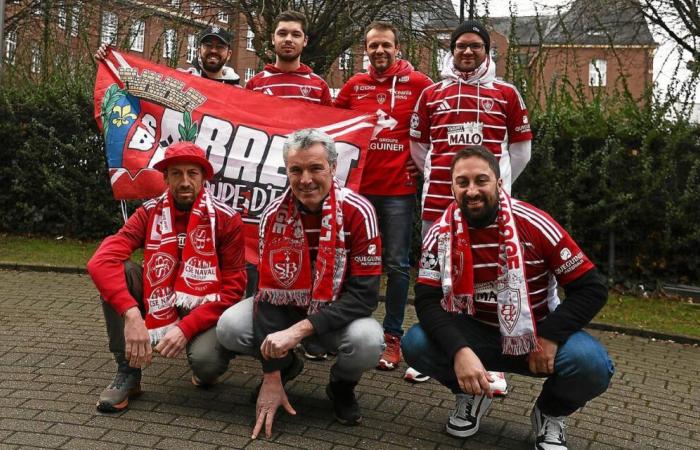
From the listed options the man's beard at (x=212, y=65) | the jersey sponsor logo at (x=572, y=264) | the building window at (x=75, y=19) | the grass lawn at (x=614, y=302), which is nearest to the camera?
the jersey sponsor logo at (x=572, y=264)

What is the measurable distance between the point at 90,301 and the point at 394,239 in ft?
11.1

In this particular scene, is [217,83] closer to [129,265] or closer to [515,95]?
[129,265]

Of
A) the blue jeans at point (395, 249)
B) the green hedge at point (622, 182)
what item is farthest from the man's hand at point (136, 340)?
the green hedge at point (622, 182)

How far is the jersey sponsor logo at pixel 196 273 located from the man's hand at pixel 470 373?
1.46m

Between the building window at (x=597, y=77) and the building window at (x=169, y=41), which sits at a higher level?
the building window at (x=169, y=41)

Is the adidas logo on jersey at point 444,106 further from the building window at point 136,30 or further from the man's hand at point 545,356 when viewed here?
the building window at point 136,30

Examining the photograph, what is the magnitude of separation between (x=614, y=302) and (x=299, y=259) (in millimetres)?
5290

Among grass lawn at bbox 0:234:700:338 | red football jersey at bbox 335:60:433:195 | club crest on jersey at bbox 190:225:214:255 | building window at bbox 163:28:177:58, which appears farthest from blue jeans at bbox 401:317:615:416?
building window at bbox 163:28:177:58

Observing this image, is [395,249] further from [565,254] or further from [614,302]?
[614,302]

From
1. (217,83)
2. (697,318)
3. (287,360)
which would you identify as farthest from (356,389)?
(697,318)

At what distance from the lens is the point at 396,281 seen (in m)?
4.87

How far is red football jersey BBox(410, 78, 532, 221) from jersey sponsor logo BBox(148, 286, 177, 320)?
1.72m

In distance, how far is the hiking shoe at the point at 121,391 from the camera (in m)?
3.73

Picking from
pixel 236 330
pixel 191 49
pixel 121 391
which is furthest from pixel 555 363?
pixel 191 49
